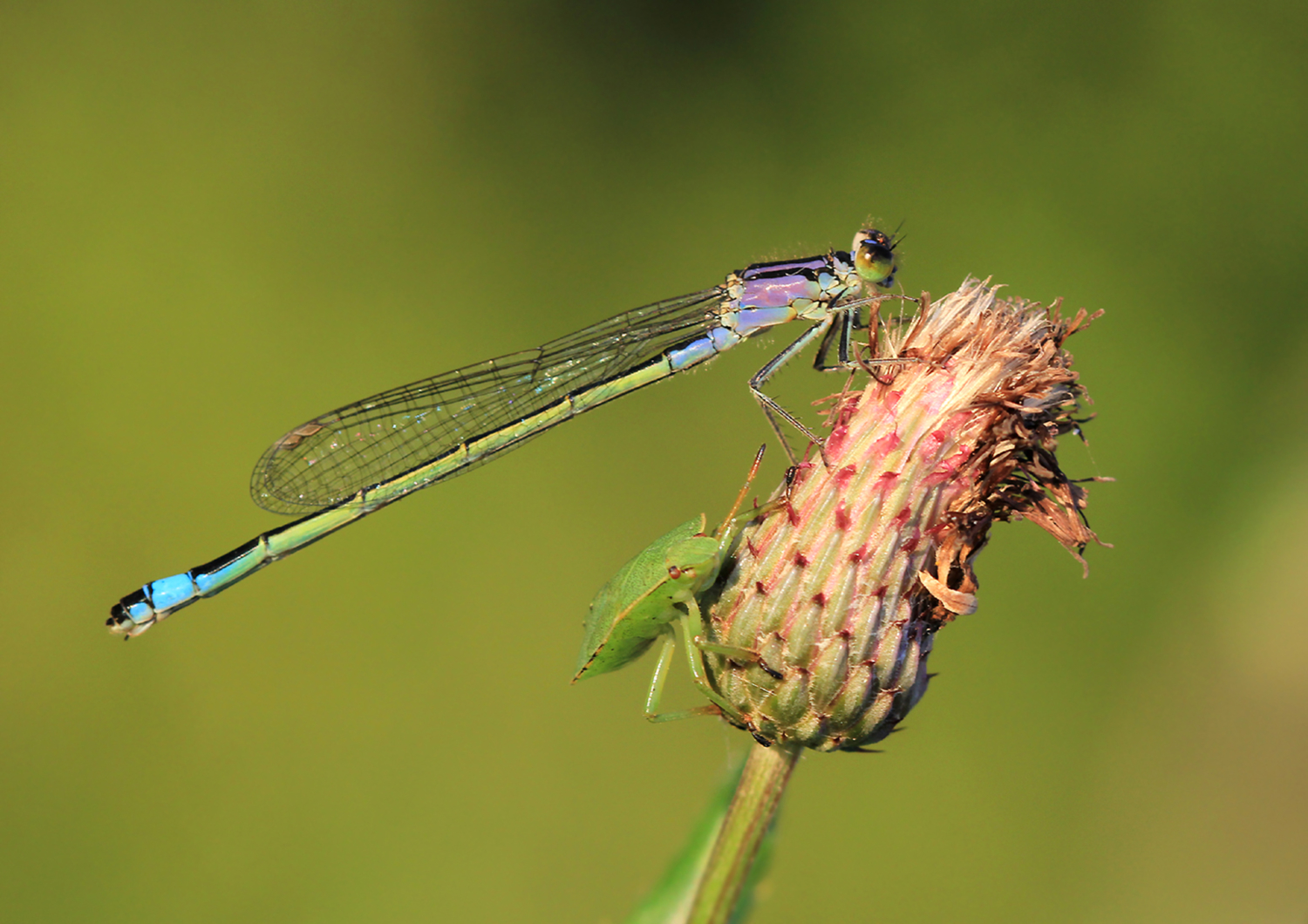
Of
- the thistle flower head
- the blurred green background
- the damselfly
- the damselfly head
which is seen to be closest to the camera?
the thistle flower head

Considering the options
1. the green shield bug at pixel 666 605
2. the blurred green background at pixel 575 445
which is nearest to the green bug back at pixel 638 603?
the green shield bug at pixel 666 605

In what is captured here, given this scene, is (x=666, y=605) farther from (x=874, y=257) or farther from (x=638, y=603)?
(x=874, y=257)

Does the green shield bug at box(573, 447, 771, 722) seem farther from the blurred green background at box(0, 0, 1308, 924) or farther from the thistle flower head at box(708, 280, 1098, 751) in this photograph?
the blurred green background at box(0, 0, 1308, 924)

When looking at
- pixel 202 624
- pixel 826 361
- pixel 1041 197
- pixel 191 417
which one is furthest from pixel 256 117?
pixel 1041 197

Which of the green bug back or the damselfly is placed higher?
the damselfly

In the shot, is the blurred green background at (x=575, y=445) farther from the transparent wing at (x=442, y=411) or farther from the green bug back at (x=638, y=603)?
the green bug back at (x=638, y=603)

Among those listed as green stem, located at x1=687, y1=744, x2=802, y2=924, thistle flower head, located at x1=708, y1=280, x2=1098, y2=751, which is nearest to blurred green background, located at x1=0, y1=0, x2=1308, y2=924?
thistle flower head, located at x1=708, y1=280, x2=1098, y2=751

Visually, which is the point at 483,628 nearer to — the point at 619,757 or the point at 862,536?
the point at 619,757

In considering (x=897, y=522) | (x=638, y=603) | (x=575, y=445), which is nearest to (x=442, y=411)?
(x=638, y=603)
